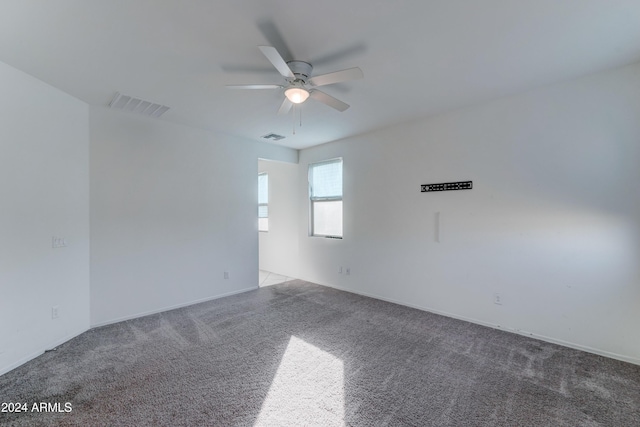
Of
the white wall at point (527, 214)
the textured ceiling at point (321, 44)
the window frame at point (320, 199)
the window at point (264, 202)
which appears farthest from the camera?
the window at point (264, 202)

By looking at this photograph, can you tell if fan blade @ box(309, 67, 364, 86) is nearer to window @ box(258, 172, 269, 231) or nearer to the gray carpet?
the gray carpet

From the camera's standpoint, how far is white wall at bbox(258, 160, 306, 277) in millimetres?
5616

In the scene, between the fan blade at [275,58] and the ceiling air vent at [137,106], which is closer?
the fan blade at [275,58]

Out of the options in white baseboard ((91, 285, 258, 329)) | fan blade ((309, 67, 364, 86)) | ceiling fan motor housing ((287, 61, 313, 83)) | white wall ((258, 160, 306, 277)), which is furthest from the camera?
white wall ((258, 160, 306, 277))

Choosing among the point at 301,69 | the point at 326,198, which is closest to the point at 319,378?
the point at 301,69

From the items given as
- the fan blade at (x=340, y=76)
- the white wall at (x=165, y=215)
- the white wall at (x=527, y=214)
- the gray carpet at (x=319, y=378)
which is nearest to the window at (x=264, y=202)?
the white wall at (x=165, y=215)

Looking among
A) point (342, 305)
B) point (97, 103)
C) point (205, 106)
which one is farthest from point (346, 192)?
point (97, 103)

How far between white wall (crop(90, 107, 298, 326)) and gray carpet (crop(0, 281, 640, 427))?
0.60 metres

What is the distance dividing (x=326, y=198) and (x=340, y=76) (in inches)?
122

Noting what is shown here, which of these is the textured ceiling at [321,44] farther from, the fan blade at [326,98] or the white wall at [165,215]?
the white wall at [165,215]

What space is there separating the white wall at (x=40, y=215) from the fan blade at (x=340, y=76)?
268cm

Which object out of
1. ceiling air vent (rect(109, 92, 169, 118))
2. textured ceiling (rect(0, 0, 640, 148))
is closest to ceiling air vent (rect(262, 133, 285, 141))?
textured ceiling (rect(0, 0, 640, 148))

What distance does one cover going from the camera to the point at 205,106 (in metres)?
3.25

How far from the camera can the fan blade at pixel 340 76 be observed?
2.00 meters
